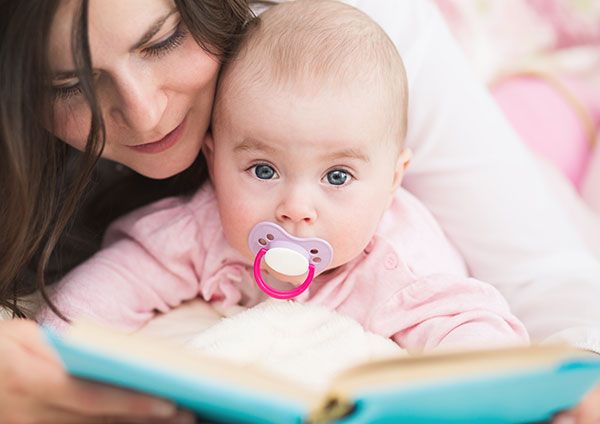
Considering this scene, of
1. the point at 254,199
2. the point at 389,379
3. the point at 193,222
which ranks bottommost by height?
the point at 193,222

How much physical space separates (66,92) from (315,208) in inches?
15.3

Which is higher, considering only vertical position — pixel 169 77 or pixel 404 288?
pixel 169 77

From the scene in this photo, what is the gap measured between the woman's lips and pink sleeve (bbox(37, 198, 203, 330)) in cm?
15

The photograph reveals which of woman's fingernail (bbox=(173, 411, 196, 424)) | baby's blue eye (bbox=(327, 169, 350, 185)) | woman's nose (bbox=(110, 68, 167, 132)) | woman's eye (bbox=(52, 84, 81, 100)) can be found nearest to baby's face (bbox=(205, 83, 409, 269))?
baby's blue eye (bbox=(327, 169, 350, 185))

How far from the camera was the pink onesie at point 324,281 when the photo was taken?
3.23 feet

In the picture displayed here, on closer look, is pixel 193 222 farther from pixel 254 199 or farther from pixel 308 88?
pixel 308 88

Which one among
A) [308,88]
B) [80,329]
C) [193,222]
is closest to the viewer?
[80,329]

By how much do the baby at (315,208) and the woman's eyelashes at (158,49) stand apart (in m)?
0.09

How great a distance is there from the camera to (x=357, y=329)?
0.98m

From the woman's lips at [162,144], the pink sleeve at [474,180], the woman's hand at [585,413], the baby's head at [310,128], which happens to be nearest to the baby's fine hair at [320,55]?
the baby's head at [310,128]

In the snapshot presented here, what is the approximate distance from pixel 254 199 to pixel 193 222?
244 millimetres

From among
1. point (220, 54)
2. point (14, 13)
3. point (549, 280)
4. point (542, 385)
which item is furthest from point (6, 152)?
point (549, 280)

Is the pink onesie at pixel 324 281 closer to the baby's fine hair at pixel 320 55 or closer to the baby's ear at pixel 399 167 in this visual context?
the baby's ear at pixel 399 167

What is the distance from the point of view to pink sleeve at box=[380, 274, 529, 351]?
3.11 ft
